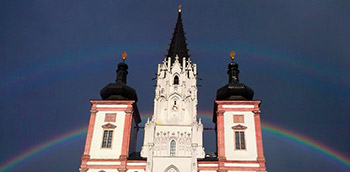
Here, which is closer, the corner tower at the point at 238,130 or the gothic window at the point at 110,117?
the corner tower at the point at 238,130

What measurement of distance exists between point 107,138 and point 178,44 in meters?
15.4

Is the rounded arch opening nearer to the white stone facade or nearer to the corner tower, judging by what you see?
the white stone facade

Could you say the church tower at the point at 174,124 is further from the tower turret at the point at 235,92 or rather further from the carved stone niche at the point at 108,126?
the carved stone niche at the point at 108,126

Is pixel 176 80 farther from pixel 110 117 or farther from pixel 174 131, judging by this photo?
pixel 110 117

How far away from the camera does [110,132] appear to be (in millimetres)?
35406

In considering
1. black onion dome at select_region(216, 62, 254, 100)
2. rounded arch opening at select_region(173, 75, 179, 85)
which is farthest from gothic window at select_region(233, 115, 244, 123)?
rounded arch opening at select_region(173, 75, 179, 85)

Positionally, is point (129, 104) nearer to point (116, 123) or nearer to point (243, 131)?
point (116, 123)

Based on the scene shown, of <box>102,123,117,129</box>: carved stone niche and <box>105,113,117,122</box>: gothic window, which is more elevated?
<box>105,113,117,122</box>: gothic window

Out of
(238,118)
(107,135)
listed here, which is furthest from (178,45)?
(107,135)


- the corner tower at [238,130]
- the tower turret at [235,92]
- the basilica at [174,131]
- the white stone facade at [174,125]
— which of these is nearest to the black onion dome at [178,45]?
the white stone facade at [174,125]

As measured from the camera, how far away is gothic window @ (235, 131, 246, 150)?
34.0m

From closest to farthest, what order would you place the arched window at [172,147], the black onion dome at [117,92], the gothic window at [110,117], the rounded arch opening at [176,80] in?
1. the arched window at [172,147]
2. the gothic window at [110,117]
3. the black onion dome at [117,92]
4. the rounded arch opening at [176,80]

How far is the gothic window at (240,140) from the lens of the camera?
3403 cm

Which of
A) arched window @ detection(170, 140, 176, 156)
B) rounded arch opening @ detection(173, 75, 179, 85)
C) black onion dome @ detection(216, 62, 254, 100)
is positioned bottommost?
arched window @ detection(170, 140, 176, 156)
